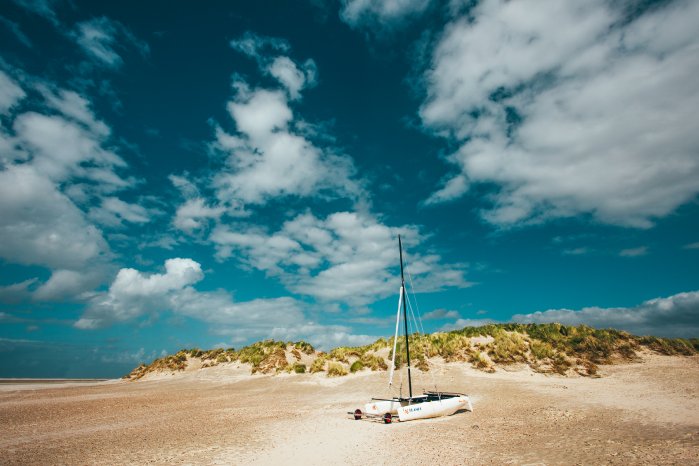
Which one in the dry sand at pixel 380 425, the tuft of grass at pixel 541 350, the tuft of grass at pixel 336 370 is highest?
the tuft of grass at pixel 541 350

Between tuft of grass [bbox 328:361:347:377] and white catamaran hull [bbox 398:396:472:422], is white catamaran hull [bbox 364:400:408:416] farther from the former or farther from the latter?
tuft of grass [bbox 328:361:347:377]

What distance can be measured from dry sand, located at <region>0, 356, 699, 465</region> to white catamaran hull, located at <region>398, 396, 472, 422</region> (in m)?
0.42

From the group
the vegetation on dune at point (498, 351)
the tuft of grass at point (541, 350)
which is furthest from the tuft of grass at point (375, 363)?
the tuft of grass at point (541, 350)

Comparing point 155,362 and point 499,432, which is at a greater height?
point 155,362

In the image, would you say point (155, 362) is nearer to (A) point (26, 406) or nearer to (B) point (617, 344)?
(A) point (26, 406)

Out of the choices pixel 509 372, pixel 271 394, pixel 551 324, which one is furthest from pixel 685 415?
pixel 271 394

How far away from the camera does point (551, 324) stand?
36938 millimetres

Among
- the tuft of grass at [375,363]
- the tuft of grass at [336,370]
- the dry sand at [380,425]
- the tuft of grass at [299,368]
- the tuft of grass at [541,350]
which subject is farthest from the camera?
the tuft of grass at [299,368]

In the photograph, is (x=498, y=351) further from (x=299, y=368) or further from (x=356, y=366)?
(x=299, y=368)

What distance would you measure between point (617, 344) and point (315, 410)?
26.7m

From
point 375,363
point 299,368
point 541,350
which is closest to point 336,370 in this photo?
point 375,363

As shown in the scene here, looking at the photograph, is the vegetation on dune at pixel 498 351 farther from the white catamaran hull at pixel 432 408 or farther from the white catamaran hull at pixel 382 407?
the white catamaran hull at pixel 382 407

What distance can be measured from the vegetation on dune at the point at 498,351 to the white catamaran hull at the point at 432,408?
12.7 m

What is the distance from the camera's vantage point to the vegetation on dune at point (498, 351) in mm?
30078
